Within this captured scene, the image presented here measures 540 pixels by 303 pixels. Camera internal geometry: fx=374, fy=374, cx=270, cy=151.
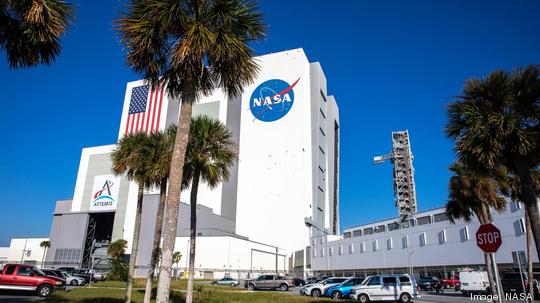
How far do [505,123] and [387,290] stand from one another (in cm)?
1515

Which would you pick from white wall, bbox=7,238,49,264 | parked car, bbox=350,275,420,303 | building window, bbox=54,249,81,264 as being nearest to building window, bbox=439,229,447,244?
parked car, bbox=350,275,420,303

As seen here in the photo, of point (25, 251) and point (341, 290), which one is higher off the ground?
point (25, 251)

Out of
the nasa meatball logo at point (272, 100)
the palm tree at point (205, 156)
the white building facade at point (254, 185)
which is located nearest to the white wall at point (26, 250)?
the white building facade at point (254, 185)

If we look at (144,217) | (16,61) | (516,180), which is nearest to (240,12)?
(16,61)

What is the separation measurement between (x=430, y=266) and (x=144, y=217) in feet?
165

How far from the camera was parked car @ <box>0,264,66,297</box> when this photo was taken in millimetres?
22203

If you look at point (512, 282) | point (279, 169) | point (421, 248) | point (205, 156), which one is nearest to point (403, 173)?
point (279, 169)

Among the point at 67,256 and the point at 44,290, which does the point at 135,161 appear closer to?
the point at 44,290

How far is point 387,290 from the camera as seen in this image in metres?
23.3

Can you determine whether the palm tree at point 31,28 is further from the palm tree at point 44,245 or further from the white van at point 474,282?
the palm tree at point 44,245

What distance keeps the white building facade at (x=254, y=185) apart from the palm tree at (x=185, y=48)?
60.5 metres

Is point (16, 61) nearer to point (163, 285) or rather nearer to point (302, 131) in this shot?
point (163, 285)

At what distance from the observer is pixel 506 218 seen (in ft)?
128

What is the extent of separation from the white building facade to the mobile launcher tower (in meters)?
24.5
